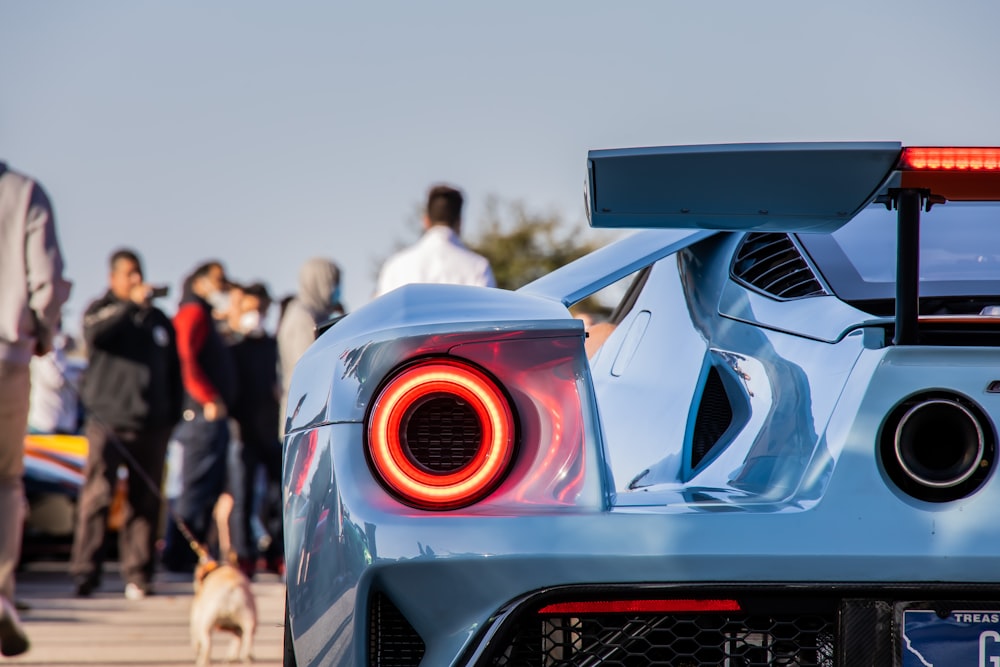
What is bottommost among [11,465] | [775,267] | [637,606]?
[11,465]

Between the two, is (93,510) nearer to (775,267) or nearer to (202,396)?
(202,396)

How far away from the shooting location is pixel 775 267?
2.26 meters

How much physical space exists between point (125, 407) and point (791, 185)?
7286 mm

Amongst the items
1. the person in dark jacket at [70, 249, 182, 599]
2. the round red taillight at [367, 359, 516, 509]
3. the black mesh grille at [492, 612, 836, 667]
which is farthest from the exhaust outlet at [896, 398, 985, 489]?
the person in dark jacket at [70, 249, 182, 599]

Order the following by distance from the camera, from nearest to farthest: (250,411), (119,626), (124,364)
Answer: (119,626) < (124,364) < (250,411)

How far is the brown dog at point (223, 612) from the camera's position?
5.39 meters

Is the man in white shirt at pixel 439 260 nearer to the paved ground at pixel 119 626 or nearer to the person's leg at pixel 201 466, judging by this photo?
the paved ground at pixel 119 626

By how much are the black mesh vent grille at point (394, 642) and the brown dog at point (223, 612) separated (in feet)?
12.6

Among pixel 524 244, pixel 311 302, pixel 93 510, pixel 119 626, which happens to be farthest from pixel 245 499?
pixel 524 244

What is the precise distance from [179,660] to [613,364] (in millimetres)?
3514

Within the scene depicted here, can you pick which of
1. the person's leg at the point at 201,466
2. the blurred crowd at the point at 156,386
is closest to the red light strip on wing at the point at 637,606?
the blurred crowd at the point at 156,386

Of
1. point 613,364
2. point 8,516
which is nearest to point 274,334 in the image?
point 8,516

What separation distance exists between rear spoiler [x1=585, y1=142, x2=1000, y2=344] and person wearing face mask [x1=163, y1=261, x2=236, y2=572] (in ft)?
23.7

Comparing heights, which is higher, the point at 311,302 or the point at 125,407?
the point at 311,302
